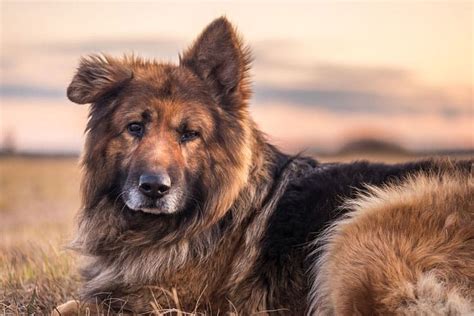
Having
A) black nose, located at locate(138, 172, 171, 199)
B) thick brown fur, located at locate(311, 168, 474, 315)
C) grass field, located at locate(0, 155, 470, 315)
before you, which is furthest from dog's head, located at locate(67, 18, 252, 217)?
thick brown fur, located at locate(311, 168, 474, 315)

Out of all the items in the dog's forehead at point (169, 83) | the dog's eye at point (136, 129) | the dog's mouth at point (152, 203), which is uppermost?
the dog's forehead at point (169, 83)

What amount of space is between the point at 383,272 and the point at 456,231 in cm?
60

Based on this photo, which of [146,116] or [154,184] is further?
[146,116]

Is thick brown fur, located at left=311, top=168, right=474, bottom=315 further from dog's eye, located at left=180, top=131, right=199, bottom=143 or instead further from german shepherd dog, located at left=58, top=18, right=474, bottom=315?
dog's eye, located at left=180, top=131, right=199, bottom=143

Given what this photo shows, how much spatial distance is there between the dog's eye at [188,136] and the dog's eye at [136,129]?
0.30 m

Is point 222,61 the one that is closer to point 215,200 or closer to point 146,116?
point 146,116

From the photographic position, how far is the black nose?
4520mm

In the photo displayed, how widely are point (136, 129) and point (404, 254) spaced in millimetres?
2117

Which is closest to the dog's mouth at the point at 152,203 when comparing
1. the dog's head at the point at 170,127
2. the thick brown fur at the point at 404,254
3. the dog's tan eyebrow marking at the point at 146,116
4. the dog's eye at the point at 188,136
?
the dog's head at the point at 170,127

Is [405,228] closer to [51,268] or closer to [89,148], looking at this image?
[89,148]

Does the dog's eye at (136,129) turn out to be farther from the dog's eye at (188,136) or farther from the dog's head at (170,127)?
the dog's eye at (188,136)

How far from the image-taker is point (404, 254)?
398 centimetres

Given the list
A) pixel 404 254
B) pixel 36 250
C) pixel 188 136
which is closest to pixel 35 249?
pixel 36 250

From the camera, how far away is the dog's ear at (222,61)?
5.05 m
